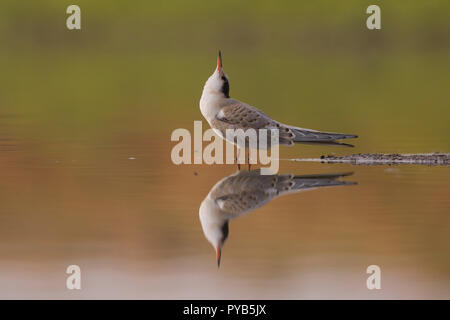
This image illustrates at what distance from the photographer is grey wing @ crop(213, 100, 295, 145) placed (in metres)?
11.2

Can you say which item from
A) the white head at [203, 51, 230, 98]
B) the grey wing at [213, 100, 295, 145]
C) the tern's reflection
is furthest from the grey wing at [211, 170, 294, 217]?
the white head at [203, 51, 230, 98]

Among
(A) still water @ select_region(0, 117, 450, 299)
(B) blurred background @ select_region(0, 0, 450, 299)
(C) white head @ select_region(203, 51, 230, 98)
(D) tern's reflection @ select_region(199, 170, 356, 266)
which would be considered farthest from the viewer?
(C) white head @ select_region(203, 51, 230, 98)

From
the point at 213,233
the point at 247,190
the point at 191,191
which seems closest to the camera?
the point at 213,233

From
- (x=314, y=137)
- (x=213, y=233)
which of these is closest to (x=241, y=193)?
(x=213, y=233)

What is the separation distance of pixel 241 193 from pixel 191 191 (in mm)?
596

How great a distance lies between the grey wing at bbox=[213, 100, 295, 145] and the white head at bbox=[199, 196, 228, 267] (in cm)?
202

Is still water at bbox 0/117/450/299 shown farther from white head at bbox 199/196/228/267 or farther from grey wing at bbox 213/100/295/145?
grey wing at bbox 213/100/295/145

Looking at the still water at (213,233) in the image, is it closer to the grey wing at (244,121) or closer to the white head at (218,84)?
the grey wing at (244,121)

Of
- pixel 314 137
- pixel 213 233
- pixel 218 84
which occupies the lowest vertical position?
pixel 213 233

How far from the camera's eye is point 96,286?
672 centimetres

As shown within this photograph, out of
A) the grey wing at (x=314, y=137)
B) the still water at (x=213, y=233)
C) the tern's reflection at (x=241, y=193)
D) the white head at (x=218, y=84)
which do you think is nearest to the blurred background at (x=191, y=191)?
the still water at (x=213, y=233)

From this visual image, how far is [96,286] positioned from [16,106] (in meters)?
12.8

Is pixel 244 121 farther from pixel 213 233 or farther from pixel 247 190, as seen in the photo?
pixel 213 233

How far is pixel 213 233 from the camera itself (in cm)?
807
